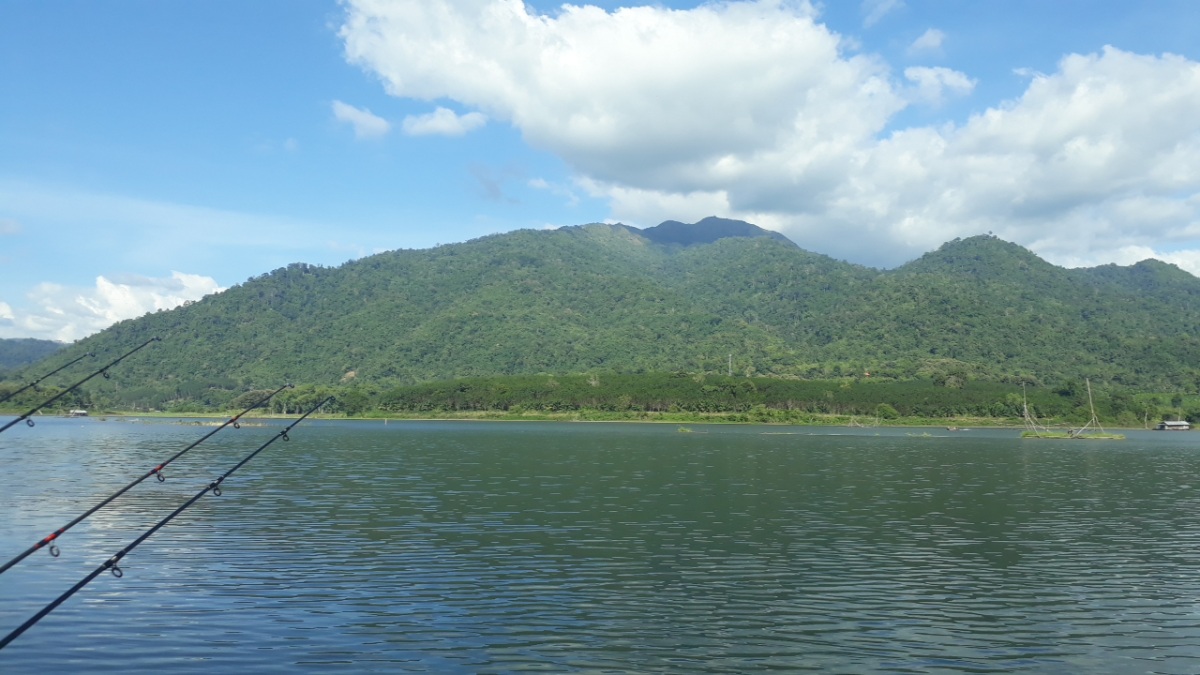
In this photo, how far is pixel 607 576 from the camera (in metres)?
30.5

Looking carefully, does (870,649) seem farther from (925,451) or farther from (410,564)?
(925,451)

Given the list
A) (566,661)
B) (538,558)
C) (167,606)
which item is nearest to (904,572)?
(538,558)

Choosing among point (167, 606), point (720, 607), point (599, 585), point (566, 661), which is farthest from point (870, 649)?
point (167, 606)

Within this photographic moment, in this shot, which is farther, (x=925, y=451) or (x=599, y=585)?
(x=925, y=451)

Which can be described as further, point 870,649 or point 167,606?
point 167,606

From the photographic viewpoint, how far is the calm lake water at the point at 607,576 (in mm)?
21625

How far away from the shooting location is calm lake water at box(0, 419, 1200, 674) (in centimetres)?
2162

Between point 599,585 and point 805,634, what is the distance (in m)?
8.17

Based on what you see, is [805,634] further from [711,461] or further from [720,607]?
[711,461]

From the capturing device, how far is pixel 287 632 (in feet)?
74.9

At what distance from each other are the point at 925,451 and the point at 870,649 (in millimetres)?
95256

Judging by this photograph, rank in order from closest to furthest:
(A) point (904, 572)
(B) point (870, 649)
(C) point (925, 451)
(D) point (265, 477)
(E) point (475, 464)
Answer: (B) point (870, 649)
(A) point (904, 572)
(D) point (265, 477)
(E) point (475, 464)
(C) point (925, 451)

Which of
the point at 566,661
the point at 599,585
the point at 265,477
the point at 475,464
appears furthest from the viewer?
the point at 475,464

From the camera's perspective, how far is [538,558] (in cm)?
3356
